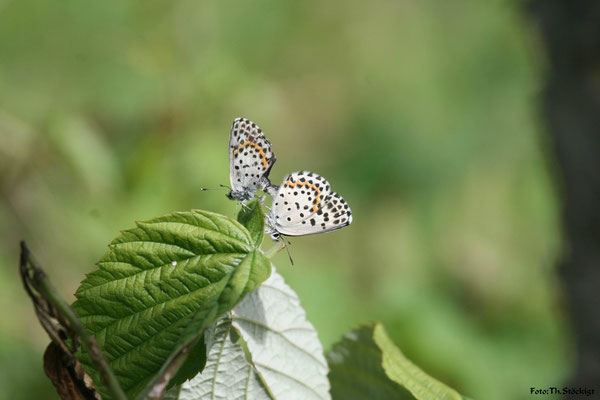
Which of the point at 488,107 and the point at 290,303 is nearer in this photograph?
the point at 290,303

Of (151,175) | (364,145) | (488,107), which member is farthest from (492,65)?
(151,175)

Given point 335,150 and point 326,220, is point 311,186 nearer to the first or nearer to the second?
point 326,220

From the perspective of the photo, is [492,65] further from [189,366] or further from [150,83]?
[189,366]

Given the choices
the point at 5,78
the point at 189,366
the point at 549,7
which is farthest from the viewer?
the point at 5,78

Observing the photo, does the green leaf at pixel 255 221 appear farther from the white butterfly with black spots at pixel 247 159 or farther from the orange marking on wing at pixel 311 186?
the white butterfly with black spots at pixel 247 159

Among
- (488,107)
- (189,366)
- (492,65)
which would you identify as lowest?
(189,366)

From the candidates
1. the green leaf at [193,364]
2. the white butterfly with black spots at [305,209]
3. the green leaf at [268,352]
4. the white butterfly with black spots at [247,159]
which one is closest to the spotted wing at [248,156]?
the white butterfly with black spots at [247,159]
